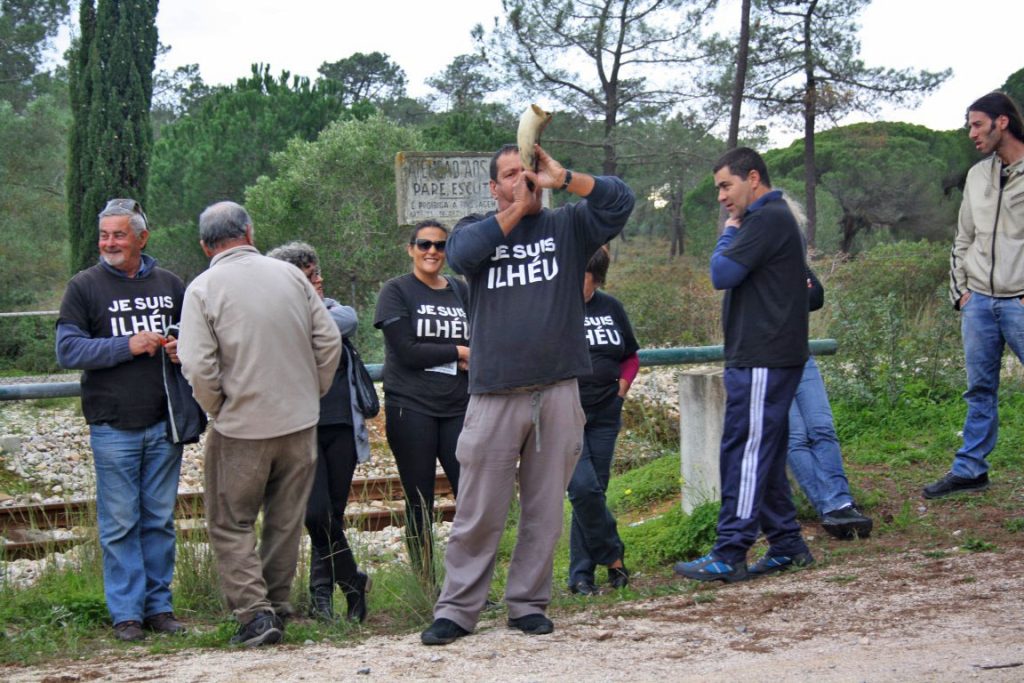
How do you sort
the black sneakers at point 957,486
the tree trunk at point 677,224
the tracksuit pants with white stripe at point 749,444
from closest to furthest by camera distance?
the tracksuit pants with white stripe at point 749,444 → the black sneakers at point 957,486 → the tree trunk at point 677,224

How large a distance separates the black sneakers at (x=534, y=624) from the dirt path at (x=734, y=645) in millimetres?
48

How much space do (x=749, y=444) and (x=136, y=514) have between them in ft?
9.59

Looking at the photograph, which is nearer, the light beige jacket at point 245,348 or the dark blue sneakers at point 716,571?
the light beige jacket at point 245,348

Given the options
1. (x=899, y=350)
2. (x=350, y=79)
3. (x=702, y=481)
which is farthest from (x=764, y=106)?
(x=350, y=79)

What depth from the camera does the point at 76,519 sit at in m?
7.00

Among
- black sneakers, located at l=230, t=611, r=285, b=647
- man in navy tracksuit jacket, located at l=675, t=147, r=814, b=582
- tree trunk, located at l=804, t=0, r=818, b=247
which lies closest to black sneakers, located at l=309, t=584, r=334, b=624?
black sneakers, located at l=230, t=611, r=285, b=647

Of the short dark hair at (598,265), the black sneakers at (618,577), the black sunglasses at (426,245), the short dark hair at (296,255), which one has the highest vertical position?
the black sunglasses at (426,245)

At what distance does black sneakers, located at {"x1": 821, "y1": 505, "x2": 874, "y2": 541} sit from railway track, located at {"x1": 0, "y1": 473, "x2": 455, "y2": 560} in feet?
7.10

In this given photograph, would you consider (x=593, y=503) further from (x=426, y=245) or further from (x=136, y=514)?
(x=136, y=514)

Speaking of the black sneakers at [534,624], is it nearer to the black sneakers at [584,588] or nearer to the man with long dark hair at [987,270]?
the black sneakers at [584,588]

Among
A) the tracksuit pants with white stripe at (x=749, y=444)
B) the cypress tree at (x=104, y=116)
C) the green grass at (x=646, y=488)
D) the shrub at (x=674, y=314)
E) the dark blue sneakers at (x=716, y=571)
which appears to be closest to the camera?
the tracksuit pants with white stripe at (x=749, y=444)

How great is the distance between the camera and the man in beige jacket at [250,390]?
5051mm

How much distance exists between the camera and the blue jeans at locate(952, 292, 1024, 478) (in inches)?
261

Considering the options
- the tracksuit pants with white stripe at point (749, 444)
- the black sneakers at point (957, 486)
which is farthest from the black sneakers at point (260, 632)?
the black sneakers at point (957, 486)
